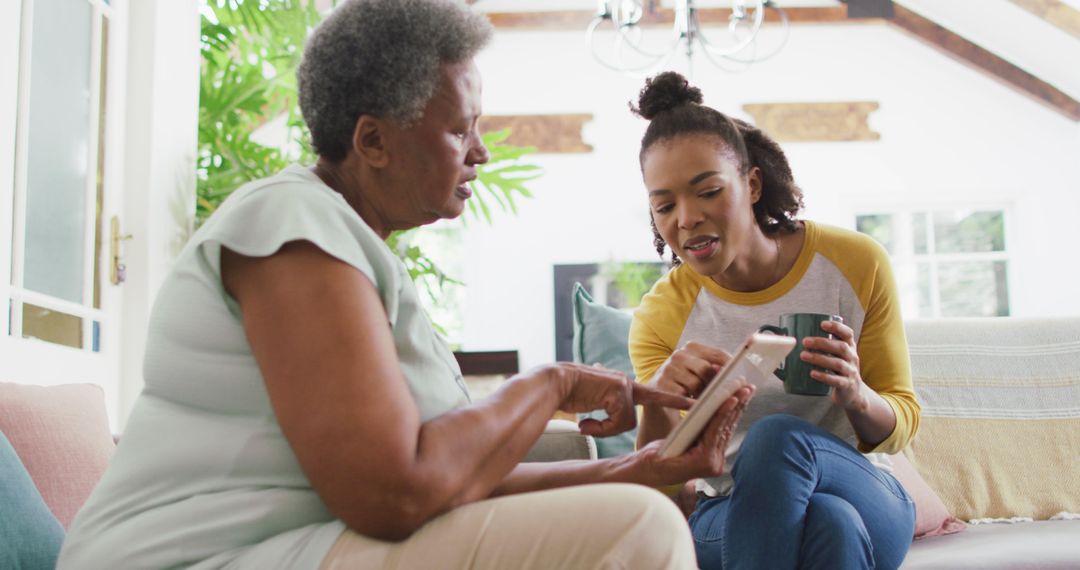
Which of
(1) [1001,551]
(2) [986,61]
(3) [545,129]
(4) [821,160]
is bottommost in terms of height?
(1) [1001,551]

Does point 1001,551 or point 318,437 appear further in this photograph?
point 1001,551

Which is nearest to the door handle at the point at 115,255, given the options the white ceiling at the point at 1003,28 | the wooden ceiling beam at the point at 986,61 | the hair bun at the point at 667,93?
the hair bun at the point at 667,93

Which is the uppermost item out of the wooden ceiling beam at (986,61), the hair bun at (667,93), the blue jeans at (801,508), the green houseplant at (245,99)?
the wooden ceiling beam at (986,61)

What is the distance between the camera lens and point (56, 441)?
5.10 ft

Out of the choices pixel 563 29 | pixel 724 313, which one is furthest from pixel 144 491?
pixel 563 29

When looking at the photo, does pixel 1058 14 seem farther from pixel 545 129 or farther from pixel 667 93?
pixel 667 93

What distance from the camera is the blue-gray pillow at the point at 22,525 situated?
3.92 feet

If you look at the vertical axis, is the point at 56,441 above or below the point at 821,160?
below

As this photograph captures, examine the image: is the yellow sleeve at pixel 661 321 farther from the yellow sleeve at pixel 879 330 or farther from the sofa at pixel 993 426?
the sofa at pixel 993 426

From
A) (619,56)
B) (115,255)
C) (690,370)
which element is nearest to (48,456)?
(690,370)

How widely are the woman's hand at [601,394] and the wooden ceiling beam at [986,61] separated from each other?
6942 millimetres

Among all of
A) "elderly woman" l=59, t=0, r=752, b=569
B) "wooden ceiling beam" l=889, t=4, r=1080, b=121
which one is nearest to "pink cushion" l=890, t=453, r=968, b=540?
"elderly woman" l=59, t=0, r=752, b=569

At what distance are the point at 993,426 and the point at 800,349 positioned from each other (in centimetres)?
114

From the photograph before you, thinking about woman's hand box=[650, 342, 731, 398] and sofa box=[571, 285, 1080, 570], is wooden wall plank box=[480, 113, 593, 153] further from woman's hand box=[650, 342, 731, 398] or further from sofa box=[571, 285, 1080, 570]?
woman's hand box=[650, 342, 731, 398]
